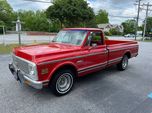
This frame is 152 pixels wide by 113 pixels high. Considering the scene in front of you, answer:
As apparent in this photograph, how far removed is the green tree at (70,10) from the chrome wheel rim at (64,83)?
25.7m

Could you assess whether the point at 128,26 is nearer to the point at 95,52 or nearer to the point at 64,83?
the point at 95,52

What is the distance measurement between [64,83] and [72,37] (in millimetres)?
1542

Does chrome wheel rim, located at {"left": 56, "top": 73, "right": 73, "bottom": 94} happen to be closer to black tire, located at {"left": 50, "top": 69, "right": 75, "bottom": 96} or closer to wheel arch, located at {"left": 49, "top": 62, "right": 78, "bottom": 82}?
black tire, located at {"left": 50, "top": 69, "right": 75, "bottom": 96}

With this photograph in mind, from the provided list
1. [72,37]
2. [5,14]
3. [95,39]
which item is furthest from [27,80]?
[5,14]

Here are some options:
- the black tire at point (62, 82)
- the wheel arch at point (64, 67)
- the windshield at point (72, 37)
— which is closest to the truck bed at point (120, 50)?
the windshield at point (72, 37)

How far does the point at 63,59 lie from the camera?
366 centimetres

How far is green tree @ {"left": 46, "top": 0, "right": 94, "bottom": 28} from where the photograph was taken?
2814 centimetres

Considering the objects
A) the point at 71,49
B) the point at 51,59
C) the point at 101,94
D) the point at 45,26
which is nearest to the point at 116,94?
the point at 101,94

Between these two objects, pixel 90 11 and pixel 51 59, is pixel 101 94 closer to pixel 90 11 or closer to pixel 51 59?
pixel 51 59

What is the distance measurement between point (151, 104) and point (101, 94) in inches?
50.4

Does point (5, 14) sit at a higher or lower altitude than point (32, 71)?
higher

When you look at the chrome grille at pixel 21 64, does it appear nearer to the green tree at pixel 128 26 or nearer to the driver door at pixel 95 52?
the driver door at pixel 95 52

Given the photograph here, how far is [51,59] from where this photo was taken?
341 centimetres

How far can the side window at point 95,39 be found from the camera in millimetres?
4519
